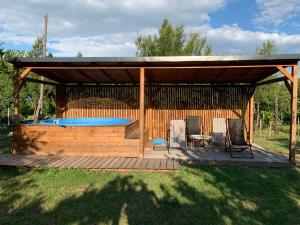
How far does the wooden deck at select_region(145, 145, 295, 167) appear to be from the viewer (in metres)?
6.13

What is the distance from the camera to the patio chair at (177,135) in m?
8.35

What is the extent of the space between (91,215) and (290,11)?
1686 centimetres

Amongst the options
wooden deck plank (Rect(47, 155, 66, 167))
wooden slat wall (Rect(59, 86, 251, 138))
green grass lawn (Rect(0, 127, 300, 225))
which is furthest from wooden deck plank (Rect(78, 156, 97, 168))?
wooden slat wall (Rect(59, 86, 251, 138))

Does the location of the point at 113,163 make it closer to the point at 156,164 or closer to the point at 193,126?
the point at 156,164

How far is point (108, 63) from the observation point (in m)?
6.43

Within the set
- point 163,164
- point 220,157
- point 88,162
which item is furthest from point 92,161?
point 220,157

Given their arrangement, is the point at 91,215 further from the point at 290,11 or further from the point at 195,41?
the point at 290,11

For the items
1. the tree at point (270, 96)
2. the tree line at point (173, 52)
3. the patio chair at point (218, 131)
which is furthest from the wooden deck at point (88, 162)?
the tree line at point (173, 52)

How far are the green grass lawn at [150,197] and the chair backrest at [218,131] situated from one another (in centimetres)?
312

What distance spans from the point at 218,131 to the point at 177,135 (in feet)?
5.16

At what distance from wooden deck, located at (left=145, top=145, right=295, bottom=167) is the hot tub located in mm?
823

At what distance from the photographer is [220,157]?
6.59m

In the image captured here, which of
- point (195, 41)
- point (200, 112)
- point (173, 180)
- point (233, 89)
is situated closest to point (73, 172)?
point (173, 180)

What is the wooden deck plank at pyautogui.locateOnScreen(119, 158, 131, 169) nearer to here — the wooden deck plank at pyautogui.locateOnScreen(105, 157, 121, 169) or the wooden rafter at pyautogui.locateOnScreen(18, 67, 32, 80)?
the wooden deck plank at pyautogui.locateOnScreen(105, 157, 121, 169)
